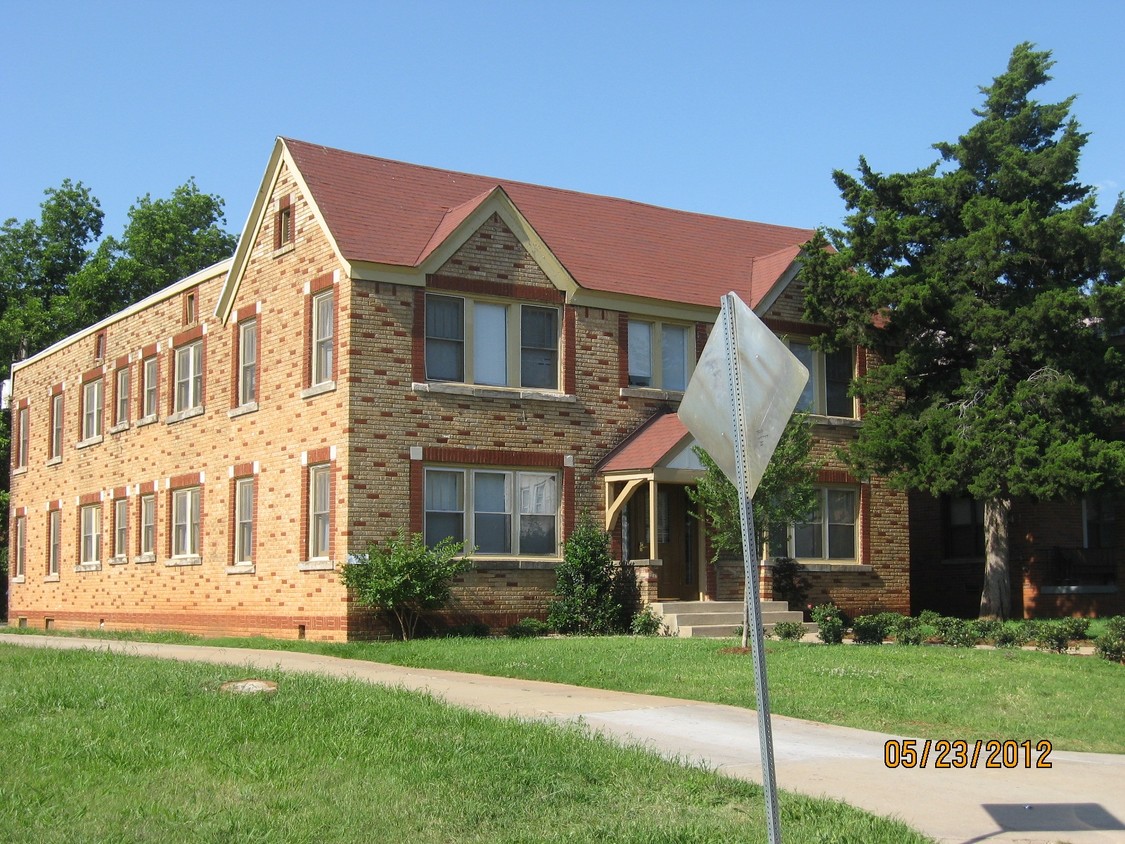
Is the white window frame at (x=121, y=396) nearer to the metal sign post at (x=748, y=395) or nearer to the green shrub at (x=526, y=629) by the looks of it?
the green shrub at (x=526, y=629)

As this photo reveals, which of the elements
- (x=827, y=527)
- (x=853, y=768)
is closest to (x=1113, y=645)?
(x=853, y=768)

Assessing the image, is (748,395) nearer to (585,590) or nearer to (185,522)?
(585,590)

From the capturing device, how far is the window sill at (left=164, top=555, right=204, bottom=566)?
27672 millimetres

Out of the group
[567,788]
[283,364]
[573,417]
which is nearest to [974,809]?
[567,788]

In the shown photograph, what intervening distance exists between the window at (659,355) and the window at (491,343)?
1842 millimetres

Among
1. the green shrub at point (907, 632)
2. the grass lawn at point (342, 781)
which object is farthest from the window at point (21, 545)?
the grass lawn at point (342, 781)

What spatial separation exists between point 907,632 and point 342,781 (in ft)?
43.6

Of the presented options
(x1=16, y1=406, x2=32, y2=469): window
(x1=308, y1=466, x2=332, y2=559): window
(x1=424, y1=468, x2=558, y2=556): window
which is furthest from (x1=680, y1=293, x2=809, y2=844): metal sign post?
(x1=16, y1=406, x2=32, y2=469): window

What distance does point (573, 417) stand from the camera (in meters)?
24.8

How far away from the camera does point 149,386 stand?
31.1 meters

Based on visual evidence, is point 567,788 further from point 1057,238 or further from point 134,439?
point 134,439

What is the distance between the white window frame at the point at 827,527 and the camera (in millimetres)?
27328

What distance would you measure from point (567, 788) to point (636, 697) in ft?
18.1

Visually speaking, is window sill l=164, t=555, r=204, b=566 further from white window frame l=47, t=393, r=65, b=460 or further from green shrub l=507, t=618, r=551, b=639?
white window frame l=47, t=393, r=65, b=460
